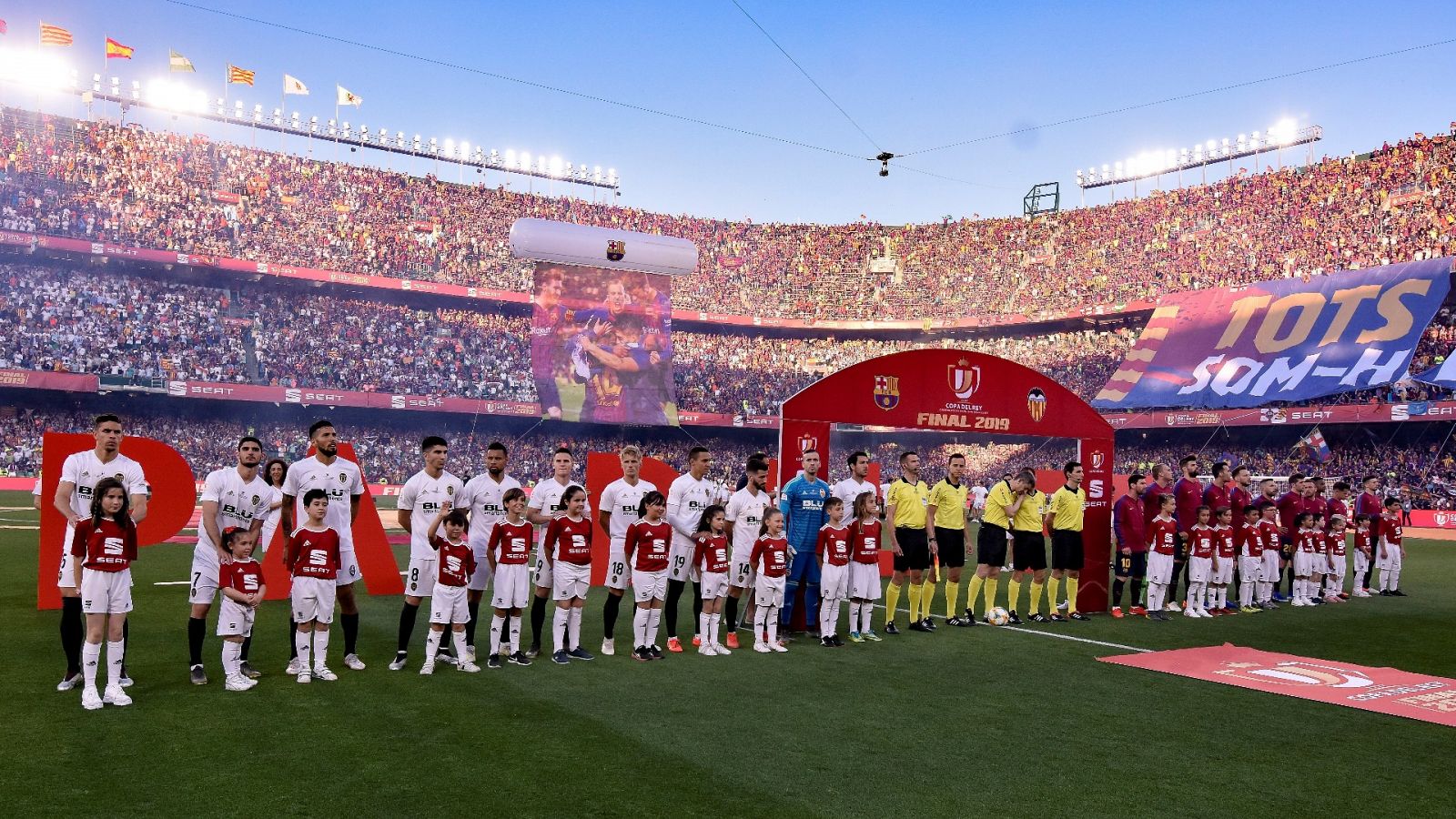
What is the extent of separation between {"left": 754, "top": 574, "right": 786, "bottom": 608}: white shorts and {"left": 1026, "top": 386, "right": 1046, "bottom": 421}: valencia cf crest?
598cm

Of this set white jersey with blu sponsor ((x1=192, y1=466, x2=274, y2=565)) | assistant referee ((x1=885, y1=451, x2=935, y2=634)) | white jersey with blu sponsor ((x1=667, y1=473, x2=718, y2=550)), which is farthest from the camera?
assistant referee ((x1=885, y1=451, x2=935, y2=634))

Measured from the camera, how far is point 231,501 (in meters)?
8.69

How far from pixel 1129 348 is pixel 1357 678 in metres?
40.9

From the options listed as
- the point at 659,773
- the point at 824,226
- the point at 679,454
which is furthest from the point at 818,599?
the point at 824,226

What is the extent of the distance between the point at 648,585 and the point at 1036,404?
765cm

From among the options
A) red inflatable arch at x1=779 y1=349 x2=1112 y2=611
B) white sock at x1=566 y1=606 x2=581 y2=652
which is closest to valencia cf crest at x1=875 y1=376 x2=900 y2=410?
red inflatable arch at x1=779 y1=349 x2=1112 y2=611

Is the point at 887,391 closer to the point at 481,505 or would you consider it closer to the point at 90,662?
the point at 481,505

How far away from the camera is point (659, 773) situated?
6.06 metres

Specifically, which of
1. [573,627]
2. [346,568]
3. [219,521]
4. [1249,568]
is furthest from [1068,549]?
[219,521]

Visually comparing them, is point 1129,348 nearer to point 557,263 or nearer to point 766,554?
point 557,263

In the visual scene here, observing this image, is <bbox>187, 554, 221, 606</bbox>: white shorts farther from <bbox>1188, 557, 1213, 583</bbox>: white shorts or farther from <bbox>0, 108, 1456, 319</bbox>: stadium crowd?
<bbox>0, 108, 1456, 319</bbox>: stadium crowd

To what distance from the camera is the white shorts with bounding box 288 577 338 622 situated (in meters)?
8.49

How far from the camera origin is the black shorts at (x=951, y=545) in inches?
511

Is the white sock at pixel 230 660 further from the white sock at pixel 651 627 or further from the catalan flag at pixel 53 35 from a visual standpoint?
the catalan flag at pixel 53 35
